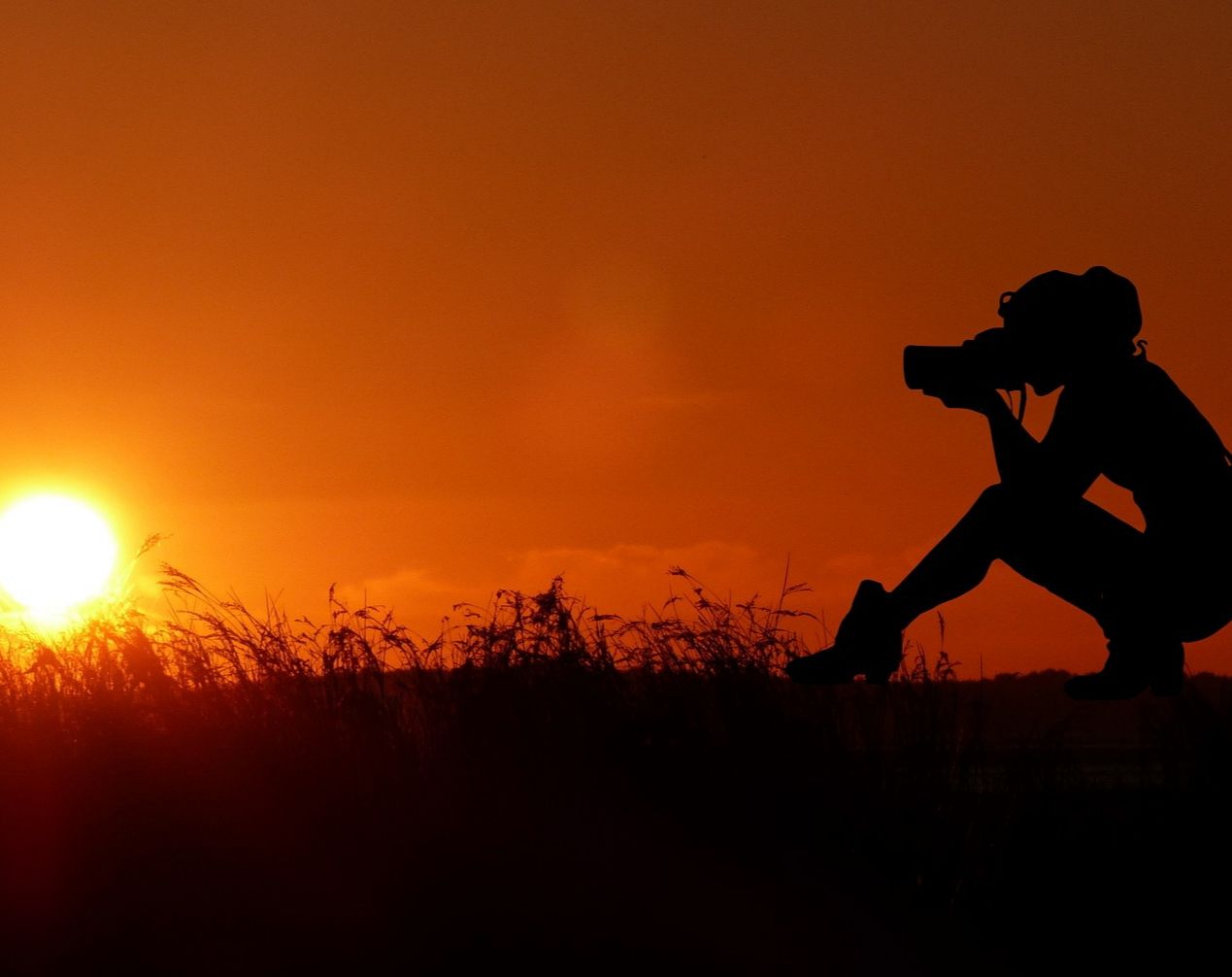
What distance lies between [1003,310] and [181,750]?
5.21m

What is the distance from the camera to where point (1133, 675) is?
4082 mm

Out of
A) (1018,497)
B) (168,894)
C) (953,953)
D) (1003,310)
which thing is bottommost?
(953,953)

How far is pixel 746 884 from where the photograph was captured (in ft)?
22.4

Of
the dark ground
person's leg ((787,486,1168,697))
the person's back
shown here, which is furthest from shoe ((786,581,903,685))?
the dark ground

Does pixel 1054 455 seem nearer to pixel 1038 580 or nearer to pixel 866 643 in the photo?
pixel 1038 580

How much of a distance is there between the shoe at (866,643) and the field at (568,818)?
247cm

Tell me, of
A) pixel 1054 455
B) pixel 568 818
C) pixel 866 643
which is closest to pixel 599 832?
pixel 568 818

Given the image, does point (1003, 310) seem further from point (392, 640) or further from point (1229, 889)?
point (392, 640)

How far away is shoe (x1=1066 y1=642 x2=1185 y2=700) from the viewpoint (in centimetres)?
408

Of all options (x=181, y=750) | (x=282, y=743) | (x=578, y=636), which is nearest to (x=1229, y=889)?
(x=578, y=636)

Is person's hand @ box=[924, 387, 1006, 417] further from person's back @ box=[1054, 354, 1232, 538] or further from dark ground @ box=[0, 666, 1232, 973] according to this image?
dark ground @ box=[0, 666, 1232, 973]

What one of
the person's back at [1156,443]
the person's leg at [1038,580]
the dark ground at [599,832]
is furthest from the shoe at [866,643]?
the dark ground at [599,832]

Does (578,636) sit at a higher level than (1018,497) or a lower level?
higher

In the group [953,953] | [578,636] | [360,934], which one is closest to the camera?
[360,934]
